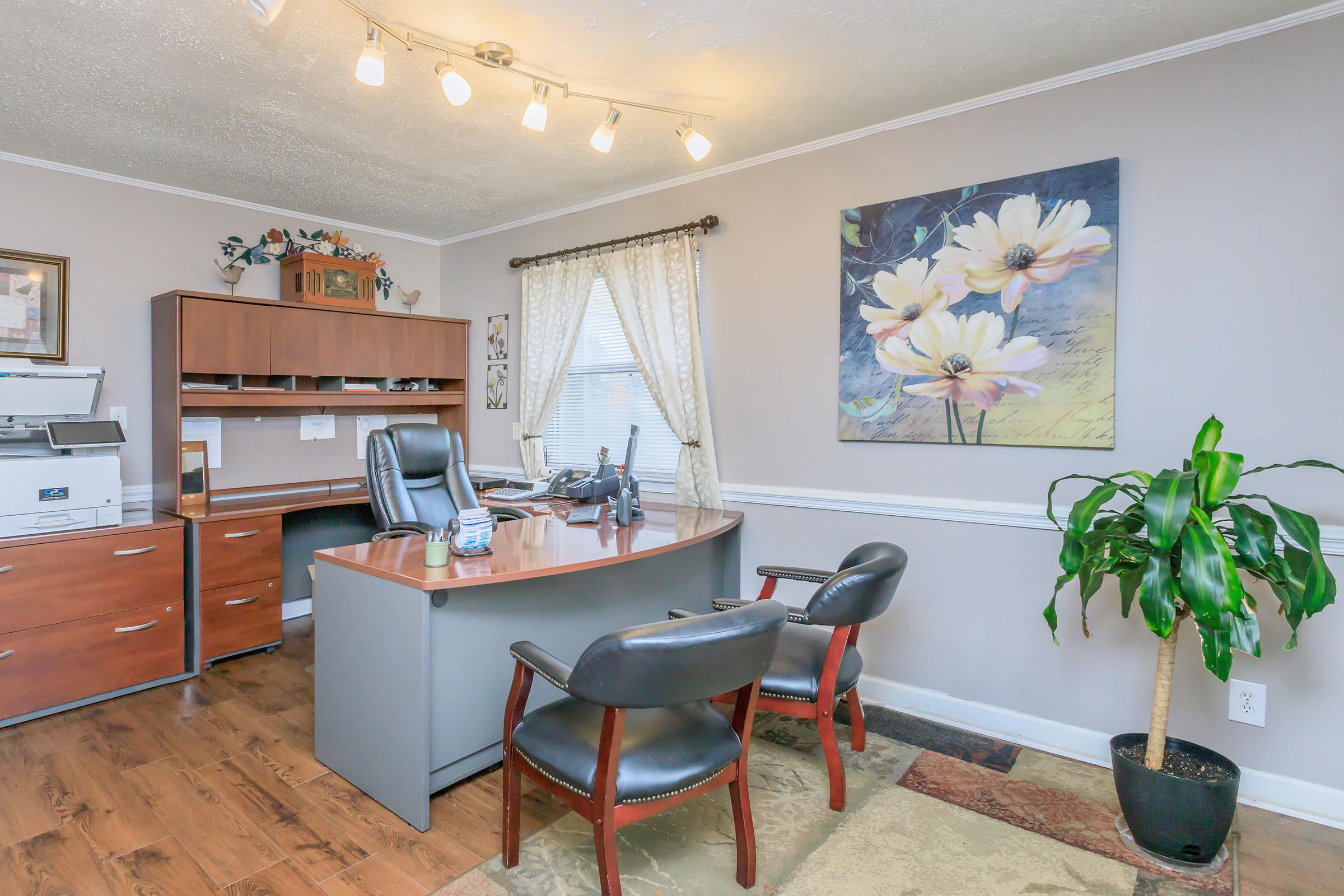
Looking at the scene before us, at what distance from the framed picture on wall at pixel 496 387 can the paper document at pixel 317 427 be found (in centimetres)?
100

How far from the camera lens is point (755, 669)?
1.62 meters

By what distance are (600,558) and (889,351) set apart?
1.60 meters

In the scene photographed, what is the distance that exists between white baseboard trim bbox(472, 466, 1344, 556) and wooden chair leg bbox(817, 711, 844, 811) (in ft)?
3.62

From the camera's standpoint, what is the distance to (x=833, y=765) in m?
2.22

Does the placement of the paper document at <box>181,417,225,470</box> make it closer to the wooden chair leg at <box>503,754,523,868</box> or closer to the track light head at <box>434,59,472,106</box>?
the track light head at <box>434,59,472,106</box>

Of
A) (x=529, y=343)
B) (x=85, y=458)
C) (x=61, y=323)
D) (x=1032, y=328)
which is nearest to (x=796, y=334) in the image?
(x=1032, y=328)

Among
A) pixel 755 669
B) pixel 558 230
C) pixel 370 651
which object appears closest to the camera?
pixel 755 669

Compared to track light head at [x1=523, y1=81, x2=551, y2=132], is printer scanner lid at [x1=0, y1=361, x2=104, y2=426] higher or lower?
lower

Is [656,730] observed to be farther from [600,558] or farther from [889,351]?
[889,351]

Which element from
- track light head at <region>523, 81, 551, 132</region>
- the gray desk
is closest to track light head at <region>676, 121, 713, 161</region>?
track light head at <region>523, 81, 551, 132</region>

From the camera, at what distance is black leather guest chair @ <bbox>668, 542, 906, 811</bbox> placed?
210cm

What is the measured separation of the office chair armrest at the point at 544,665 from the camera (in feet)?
5.28

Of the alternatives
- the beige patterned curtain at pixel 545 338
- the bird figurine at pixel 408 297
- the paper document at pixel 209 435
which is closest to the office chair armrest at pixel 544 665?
the beige patterned curtain at pixel 545 338

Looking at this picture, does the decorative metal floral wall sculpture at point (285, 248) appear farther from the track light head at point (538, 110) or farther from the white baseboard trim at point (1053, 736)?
the white baseboard trim at point (1053, 736)
